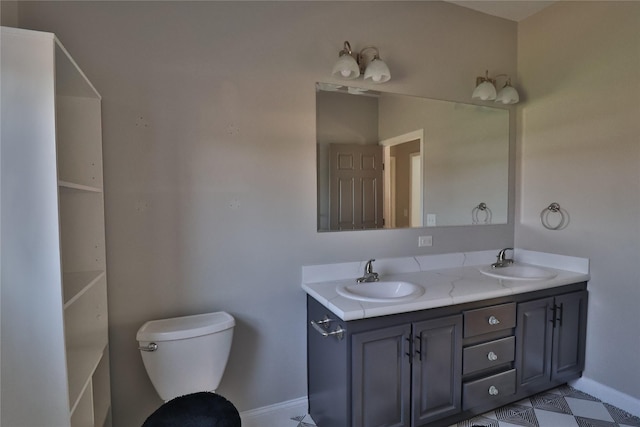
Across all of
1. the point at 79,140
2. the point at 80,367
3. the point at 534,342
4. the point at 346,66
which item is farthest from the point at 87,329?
the point at 534,342

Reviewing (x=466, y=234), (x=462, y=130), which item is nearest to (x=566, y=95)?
(x=462, y=130)

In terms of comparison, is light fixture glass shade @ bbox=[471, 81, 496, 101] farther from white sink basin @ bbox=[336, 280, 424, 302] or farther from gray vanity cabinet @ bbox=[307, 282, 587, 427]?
white sink basin @ bbox=[336, 280, 424, 302]

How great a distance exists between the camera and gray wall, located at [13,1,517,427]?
1611 mm

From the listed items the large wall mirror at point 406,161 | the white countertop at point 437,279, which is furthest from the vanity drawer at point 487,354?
the large wall mirror at point 406,161

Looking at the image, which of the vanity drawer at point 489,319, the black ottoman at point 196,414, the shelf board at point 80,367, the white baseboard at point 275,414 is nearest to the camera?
the shelf board at point 80,367

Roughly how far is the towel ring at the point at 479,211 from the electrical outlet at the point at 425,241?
17.3 inches

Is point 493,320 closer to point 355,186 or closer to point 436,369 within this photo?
point 436,369

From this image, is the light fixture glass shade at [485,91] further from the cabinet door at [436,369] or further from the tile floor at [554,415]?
the tile floor at [554,415]

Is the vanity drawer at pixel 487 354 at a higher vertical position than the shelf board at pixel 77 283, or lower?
lower

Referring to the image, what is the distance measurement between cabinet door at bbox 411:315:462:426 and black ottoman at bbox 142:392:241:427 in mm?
897

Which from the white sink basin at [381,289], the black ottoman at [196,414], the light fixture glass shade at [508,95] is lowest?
the black ottoman at [196,414]

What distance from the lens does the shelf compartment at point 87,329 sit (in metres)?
1.36

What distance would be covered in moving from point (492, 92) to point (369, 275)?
1.62 m

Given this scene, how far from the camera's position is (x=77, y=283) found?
1.32m
